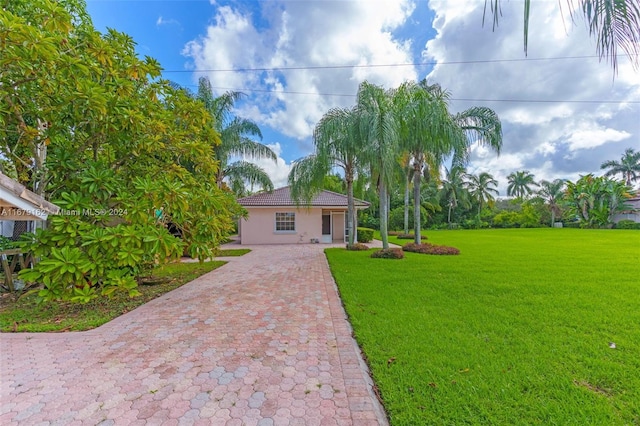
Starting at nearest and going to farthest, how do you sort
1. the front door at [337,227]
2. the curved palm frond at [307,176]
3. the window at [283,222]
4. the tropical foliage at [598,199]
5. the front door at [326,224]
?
the curved palm frond at [307,176], the window at [283,222], the front door at [337,227], the front door at [326,224], the tropical foliage at [598,199]

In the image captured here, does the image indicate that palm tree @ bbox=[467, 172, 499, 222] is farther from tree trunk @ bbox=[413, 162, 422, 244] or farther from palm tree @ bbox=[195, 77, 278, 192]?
palm tree @ bbox=[195, 77, 278, 192]

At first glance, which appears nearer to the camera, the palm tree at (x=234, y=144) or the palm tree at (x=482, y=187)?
the palm tree at (x=234, y=144)

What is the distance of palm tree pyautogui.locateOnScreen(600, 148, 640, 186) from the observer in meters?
43.1

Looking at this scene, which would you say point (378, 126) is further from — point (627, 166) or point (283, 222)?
point (627, 166)

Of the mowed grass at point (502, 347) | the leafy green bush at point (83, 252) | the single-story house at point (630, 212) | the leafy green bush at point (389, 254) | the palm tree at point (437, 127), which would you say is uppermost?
the palm tree at point (437, 127)

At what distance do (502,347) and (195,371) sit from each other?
12.2ft

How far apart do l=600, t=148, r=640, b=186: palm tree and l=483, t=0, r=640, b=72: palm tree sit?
59.1 meters

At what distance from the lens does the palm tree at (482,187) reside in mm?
41656

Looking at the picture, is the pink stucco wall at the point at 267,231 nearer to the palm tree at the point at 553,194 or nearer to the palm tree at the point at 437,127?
the palm tree at the point at 437,127

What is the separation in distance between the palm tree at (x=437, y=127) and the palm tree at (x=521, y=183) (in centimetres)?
4384

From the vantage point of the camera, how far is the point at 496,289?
6.44 meters

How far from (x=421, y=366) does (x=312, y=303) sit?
→ 9.81ft

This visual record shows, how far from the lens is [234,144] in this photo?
15.2m

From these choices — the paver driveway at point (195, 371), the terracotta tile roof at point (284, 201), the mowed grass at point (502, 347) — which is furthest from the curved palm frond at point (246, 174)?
the paver driveway at point (195, 371)
